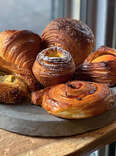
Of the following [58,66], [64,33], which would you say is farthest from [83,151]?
[64,33]

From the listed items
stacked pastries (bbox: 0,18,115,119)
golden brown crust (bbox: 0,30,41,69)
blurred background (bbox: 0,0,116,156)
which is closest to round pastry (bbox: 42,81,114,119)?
stacked pastries (bbox: 0,18,115,119)

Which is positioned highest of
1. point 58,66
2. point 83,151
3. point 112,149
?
point 58,66

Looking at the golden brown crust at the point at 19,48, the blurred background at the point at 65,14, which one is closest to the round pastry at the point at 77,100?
the golden brown crust at the point at 19,48

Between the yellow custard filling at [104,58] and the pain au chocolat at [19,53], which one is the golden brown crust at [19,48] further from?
the yellow custard filling at [104,58]

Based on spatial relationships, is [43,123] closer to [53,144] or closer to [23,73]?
[53,144]

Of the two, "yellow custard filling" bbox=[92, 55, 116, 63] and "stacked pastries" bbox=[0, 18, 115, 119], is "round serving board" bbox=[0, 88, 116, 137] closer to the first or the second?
"stacked pastries" bbox=[0, 18, 115, 119]

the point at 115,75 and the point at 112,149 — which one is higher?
the point at 115,75

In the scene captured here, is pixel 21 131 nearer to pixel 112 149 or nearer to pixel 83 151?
pixel 83 151
